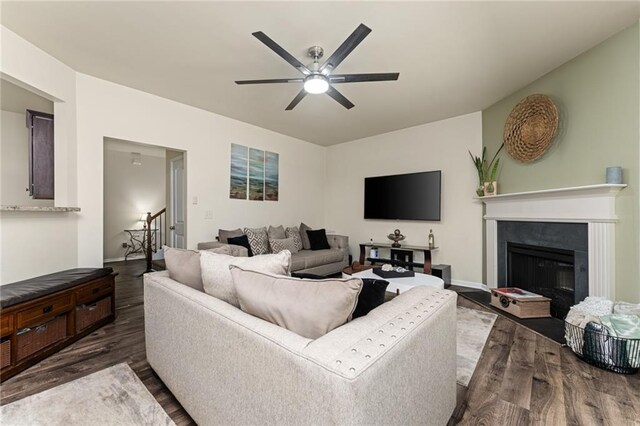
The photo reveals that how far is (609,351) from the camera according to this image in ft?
6.35

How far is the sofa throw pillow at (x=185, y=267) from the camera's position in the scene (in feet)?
5.34

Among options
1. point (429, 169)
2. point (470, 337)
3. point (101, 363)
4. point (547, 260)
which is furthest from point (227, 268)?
point (429, 169)

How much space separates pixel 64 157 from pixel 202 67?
1726 mm

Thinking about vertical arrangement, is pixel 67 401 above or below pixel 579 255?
below

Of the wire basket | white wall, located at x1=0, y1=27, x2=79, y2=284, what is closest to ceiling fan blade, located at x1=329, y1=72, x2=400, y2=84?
the wire basket

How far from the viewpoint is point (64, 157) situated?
9.66 feet

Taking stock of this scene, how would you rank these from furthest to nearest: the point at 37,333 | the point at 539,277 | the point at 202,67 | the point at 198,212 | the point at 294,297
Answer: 1. the point at 198,212
2. the point at 539,277
3. the point at 202,67
4. the point at 37,333
5. the point at 294,297

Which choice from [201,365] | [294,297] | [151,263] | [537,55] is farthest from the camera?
[151,263]

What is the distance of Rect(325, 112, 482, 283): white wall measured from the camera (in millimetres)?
4168

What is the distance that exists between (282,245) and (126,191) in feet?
14.7

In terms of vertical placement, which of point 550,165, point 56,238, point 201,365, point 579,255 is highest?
point 550,165

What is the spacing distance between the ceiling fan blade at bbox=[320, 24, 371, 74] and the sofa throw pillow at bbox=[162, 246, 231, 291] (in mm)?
1675

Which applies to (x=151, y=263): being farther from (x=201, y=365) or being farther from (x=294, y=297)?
(x=294, y=297)

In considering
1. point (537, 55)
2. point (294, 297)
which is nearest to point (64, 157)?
point (294, 297)
